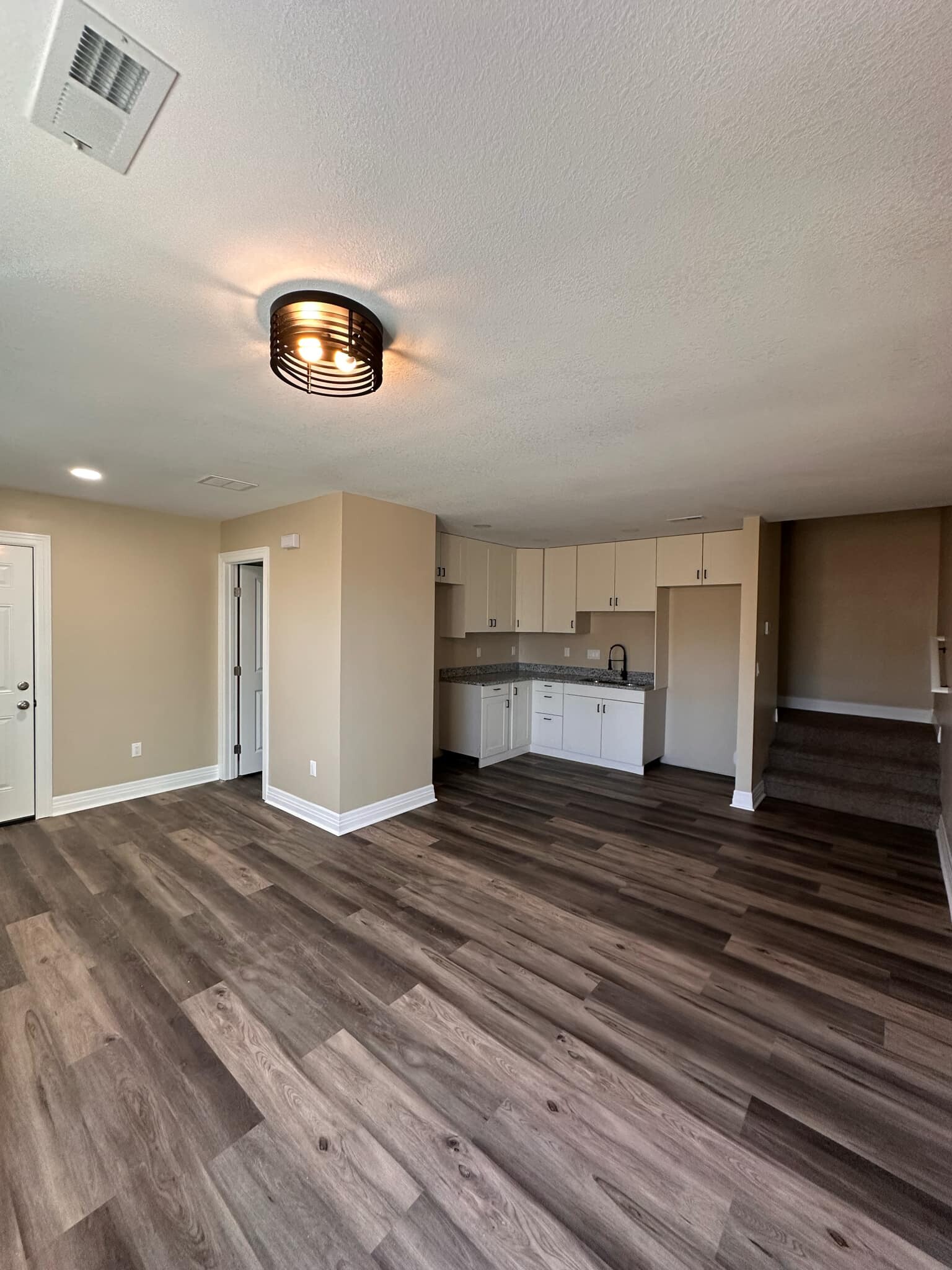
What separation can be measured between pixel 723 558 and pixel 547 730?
2709 millimetres

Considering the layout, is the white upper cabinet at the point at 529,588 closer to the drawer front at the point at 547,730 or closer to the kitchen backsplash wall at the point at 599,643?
the kitchen backsplash wall at the point at 599,643

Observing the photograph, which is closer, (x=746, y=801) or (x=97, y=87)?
(x=97, y=87)

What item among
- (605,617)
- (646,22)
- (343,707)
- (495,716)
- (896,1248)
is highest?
(646,22)

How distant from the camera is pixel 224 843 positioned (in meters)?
3.63

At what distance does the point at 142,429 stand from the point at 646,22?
8.45 ft

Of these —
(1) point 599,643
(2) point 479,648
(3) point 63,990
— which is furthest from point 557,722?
(3) point 63,990

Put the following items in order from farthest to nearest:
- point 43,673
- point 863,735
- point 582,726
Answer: point 582,726 → point 863,735 → point 43,673

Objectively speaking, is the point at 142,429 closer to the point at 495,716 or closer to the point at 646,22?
the point at 646,22

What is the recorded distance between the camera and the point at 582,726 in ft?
19.2

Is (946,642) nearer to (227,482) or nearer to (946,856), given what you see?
(946,856)

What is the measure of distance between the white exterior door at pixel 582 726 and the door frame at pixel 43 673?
189 inches

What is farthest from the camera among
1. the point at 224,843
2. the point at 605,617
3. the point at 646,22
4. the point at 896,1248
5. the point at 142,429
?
the point at 605,617

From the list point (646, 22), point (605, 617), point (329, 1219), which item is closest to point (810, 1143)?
point (329, 1219)

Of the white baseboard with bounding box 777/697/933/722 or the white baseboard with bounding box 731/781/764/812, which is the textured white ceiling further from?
the white baseboard with bounding box 777/697/933/722
